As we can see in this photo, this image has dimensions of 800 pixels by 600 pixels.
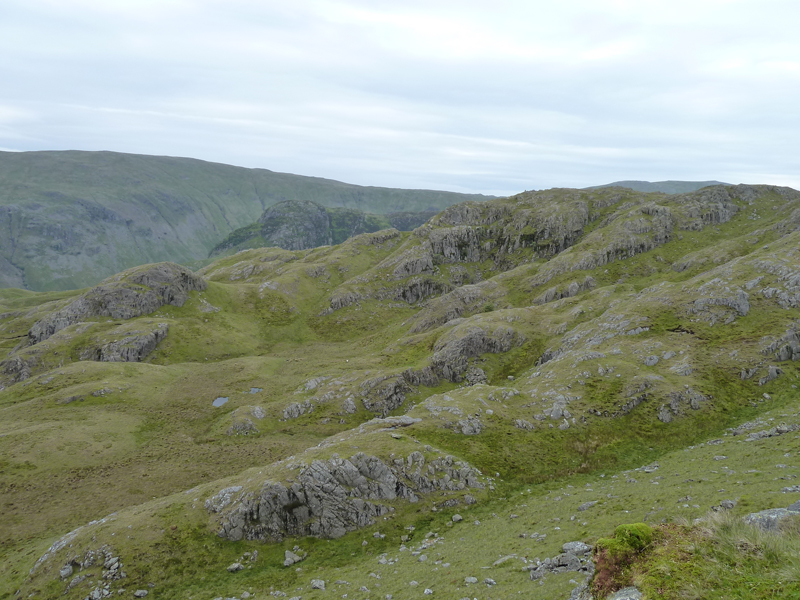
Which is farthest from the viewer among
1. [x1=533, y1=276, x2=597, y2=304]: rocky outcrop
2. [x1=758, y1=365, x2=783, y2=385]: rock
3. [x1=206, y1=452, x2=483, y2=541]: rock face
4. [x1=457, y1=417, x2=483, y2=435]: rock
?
[x1=533, y1=276, x2=597, y2=304]: rocky outcrop

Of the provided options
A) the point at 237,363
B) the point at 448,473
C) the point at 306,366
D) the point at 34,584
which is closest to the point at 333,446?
the point at 448,473

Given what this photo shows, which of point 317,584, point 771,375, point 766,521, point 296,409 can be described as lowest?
point 296,409

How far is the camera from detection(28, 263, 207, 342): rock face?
127m

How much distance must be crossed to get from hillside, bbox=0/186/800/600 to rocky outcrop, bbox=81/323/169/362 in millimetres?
473

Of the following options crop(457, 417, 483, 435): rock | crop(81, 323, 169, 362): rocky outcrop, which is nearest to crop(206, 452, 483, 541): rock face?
crop(457, 417, 483, 435): rock

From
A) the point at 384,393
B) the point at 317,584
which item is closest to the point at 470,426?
the point at 317,584

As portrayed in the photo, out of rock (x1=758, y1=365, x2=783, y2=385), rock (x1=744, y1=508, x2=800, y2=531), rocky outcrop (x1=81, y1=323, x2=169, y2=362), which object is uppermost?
rock (x1=744, y1=508, x2=800, y2=531)

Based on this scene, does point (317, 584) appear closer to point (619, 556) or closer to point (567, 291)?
point (619, 556)

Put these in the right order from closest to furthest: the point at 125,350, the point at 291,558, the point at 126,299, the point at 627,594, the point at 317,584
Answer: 1. the point at 627,594
2. the point at 317,584
3. the point at 291,558
4. the point at 125,350
5. the point at 126,299

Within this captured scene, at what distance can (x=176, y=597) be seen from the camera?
3322 centimetres

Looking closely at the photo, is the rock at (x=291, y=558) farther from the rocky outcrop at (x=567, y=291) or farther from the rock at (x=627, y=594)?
the rocky outcrop at (x=567, y=291)

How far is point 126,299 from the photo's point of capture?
130000mm

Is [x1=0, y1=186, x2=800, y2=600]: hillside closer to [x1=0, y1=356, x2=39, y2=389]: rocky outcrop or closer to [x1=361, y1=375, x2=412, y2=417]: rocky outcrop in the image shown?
[x1=361, y1=375, x2=412, y2=417]: rocky outcrop

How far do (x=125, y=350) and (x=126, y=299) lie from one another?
97.8ft
